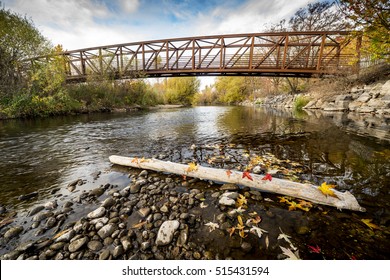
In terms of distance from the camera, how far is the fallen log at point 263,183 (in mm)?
2393

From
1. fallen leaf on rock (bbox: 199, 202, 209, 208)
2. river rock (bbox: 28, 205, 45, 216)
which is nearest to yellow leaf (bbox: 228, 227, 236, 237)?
fallen leaf on rock (bbox: 199, 202, 209, 208)

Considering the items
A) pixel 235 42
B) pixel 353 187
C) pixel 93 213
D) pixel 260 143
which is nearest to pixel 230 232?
pixel 93 213

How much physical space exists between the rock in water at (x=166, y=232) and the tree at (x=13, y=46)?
909 inches

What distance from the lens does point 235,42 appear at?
16.7m

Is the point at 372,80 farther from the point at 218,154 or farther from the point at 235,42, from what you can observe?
the point at 218,154

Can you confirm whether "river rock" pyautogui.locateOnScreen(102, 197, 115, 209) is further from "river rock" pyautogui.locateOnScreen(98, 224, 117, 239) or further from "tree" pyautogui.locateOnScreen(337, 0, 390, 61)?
"tree" pyautogui.locateOnScreen(337, 0, 390, 61)

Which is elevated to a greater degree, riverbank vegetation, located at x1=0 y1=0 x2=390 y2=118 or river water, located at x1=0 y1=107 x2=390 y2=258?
riverbank vegetation, located at x1=0 y1=0 x2=390 y2=118

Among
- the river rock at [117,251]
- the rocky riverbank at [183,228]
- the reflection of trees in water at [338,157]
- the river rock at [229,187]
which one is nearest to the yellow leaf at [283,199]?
the rocky riverbank at [183,228]

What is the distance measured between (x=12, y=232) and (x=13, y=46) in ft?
81.7

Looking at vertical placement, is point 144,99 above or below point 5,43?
below

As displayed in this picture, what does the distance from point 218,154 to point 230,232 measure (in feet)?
10.5

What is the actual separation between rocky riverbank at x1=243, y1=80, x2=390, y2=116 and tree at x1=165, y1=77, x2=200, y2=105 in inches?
1368

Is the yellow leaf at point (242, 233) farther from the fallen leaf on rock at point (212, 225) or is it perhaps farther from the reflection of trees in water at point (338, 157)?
the reflection of trees in water at point (338, 157)

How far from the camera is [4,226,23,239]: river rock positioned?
212cm
